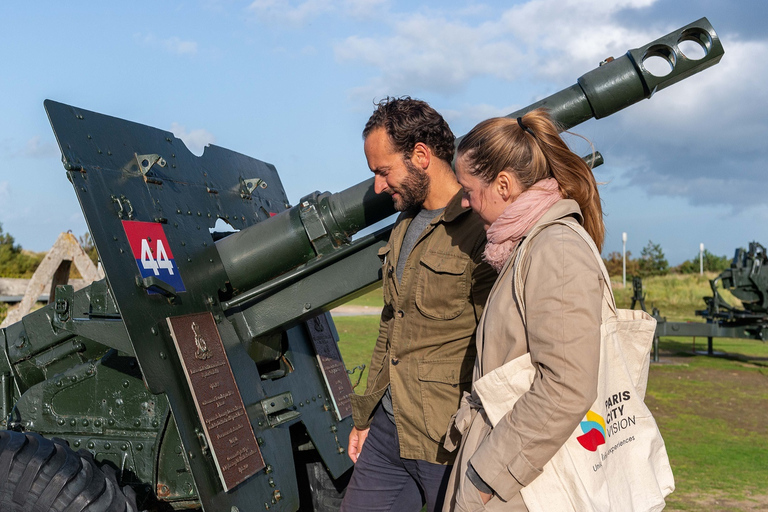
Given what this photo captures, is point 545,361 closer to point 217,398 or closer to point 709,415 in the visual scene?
point 217,398

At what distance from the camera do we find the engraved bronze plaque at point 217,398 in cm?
321

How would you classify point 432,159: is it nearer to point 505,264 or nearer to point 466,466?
point 505,264

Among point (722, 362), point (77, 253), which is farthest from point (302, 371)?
point (722, 362)

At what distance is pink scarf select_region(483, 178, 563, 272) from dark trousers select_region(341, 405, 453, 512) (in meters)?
0.92

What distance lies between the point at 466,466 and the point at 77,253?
416 inches

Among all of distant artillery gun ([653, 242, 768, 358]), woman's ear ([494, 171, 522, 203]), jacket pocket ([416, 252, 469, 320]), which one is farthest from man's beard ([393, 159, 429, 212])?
distant artillery gun ([653, 242, 768, 358])

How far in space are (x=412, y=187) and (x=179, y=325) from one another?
1251 millimetres

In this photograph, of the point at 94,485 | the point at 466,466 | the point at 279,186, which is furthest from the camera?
the point at 279,186

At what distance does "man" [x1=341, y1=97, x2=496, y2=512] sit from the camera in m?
2.49

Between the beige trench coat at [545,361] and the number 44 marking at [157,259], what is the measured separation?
191 centimetres

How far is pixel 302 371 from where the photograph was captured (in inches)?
177

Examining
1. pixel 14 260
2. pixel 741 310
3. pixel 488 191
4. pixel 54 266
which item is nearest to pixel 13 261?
pixel 14 260

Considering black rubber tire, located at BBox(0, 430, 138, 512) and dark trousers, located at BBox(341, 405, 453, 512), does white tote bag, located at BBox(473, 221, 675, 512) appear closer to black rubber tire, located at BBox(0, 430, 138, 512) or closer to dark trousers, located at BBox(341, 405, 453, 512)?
dark trousers, located at BBox(341, 405, 453, 512)

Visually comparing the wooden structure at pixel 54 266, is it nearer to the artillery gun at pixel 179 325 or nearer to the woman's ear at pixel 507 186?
the artillery gun at pixel 179 325
